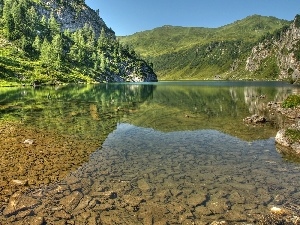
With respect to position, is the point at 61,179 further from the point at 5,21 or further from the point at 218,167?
the point at 5,21

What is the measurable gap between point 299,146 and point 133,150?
1609 cm

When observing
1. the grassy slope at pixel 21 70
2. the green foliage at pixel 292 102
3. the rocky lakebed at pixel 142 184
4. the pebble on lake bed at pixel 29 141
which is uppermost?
the grassy slope at pixel 21 70

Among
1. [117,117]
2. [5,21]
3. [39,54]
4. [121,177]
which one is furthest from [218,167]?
[5,21]

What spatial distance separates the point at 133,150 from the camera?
27.3 m

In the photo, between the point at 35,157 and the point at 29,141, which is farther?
the point at 29,141

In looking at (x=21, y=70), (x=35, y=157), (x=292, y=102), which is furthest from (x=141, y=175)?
(x=21, y=70)

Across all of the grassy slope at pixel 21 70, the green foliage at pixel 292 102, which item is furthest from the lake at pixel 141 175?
the grassy slope at pixel 21 70

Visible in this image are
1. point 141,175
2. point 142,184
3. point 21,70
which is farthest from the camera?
point 21,70

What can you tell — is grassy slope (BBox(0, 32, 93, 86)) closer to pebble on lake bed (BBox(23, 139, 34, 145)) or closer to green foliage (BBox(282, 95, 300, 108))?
pebble on lake bed (BBox(23, 139, 34, 145))

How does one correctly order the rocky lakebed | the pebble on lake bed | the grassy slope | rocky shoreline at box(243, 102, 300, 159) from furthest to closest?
the grassy slope < the pebble on lake bed < rocky shoreline at box(243, 102, 300, 159) < the rocky lakebed

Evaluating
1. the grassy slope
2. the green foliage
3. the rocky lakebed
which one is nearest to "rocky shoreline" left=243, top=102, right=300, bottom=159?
the green foliage

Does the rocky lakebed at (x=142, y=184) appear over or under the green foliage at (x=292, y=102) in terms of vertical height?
under

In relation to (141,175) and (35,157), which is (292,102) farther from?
(35,157)

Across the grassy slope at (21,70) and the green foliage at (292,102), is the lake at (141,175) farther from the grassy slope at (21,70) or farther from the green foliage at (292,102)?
the grassy slope at (21,70)
